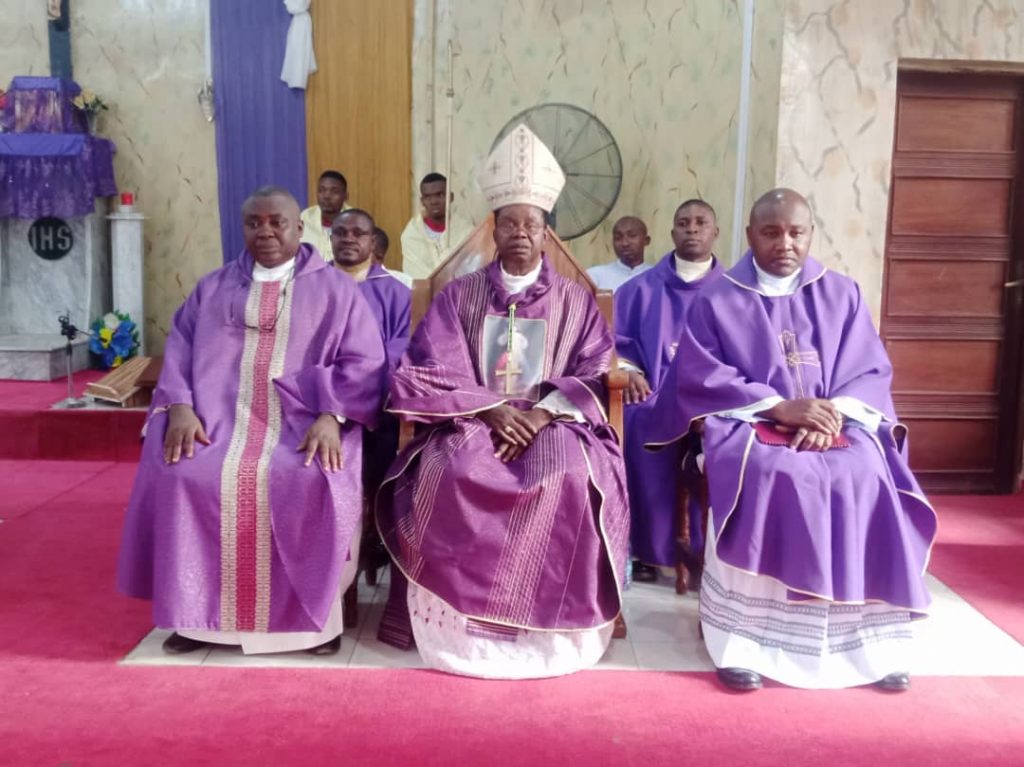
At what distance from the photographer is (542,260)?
3.87 m

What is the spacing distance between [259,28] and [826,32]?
477 centimetres

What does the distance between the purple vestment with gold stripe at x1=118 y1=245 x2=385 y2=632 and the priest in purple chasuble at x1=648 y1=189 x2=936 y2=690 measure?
1.24 metres

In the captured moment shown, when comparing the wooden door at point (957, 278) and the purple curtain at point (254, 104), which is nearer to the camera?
the wooden door at point (957, 278)

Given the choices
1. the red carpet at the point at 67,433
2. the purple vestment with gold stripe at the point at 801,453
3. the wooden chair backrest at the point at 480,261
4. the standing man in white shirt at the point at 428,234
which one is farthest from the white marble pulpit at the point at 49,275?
the purple vestment with gold stripe at the point at 801,453

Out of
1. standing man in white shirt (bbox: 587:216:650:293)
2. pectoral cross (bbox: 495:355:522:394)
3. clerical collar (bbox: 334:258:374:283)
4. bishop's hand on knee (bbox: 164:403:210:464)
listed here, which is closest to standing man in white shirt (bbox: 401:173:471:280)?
standing man in white shirt (bbox: 587:216:650:293)

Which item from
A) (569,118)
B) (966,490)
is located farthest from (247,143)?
(966,490)

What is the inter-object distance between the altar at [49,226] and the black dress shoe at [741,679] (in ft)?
19.3

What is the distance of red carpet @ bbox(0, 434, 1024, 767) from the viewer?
2658 mm

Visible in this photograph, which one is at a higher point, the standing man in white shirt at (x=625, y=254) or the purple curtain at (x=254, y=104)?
the purple curtain at (x=254, y=104)

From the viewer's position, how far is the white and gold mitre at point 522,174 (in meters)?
3.64

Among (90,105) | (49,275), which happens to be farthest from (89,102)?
(49,275)

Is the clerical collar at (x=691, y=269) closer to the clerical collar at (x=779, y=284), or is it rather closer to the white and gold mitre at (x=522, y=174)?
the clerical collar at (x=779, y=284)

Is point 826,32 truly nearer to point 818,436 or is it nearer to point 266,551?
point 818,436

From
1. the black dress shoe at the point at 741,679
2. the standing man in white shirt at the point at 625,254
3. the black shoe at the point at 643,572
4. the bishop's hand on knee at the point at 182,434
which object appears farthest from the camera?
the standing man in white shirt at the point at 625,254
